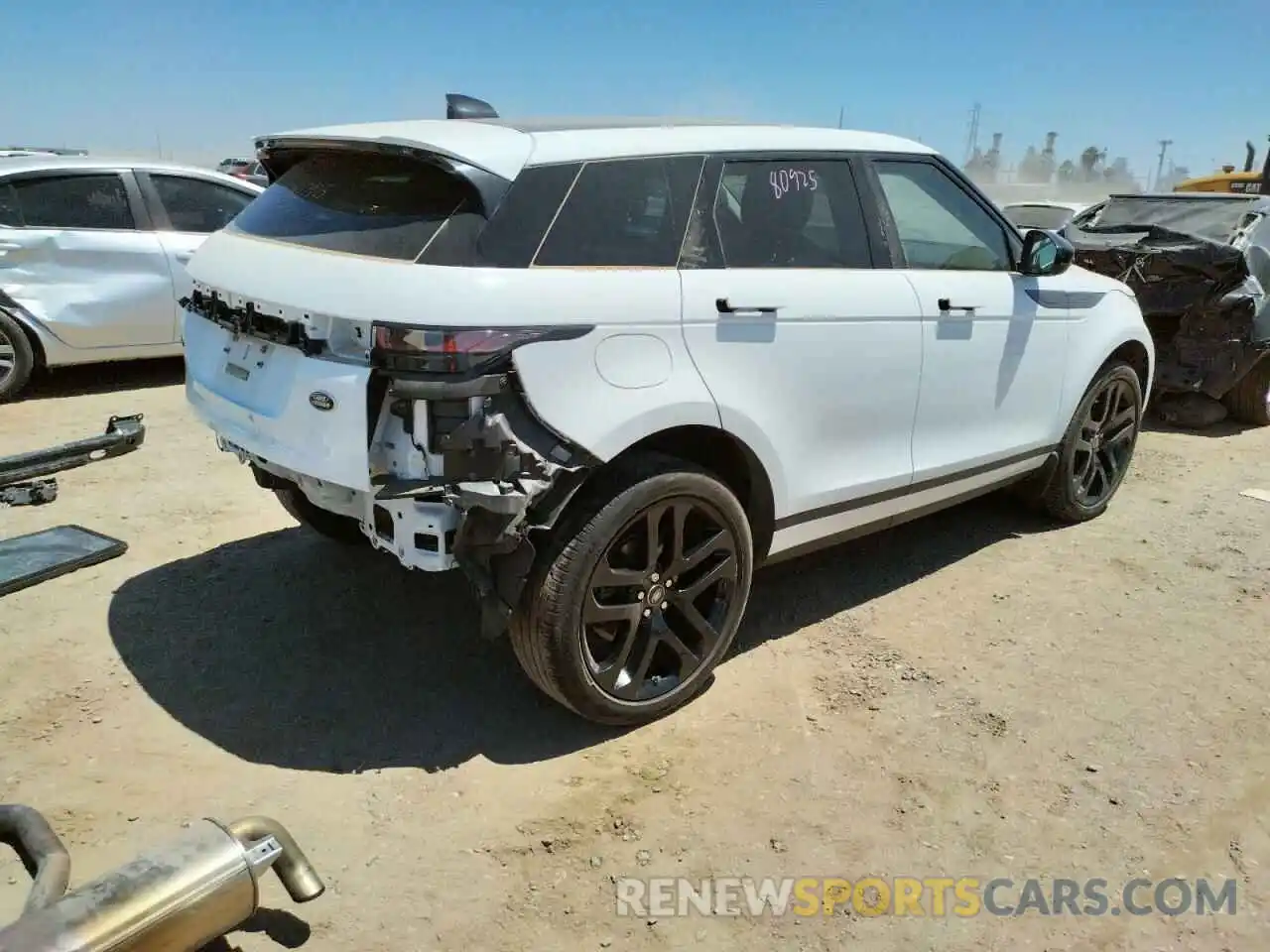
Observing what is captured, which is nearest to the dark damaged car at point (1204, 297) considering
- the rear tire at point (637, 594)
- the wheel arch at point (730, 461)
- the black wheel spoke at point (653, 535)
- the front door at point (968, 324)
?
the front door at point (968, 324)

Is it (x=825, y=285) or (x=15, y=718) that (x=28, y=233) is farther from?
(x=825, y=285)

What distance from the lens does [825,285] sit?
11.1ft

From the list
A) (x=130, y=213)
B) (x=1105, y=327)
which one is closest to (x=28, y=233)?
(x=130, y=213)

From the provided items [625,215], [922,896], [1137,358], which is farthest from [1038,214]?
[922,896]

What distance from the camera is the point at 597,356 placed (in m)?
2.79

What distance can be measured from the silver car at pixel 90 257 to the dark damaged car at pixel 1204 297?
705 centimetres

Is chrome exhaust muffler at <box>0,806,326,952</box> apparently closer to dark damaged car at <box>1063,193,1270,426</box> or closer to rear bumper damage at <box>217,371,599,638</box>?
rear bumper damage at <box>217,371,599,638</box>

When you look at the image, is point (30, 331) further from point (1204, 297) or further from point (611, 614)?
point (1204, 297)

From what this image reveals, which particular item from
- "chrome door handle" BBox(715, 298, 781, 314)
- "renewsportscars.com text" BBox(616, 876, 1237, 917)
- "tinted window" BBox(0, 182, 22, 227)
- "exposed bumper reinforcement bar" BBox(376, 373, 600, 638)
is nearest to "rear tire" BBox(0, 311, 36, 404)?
"tinted window" BBox(0, 182, 22, 227)

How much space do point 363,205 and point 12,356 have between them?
5248 millimetres

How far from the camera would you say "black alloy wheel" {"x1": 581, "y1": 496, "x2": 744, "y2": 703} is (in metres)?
3.04

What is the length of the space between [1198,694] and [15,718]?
4.12 meters

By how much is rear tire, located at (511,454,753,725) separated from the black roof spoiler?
1.66m

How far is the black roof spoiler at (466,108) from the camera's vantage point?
3.72 metres
